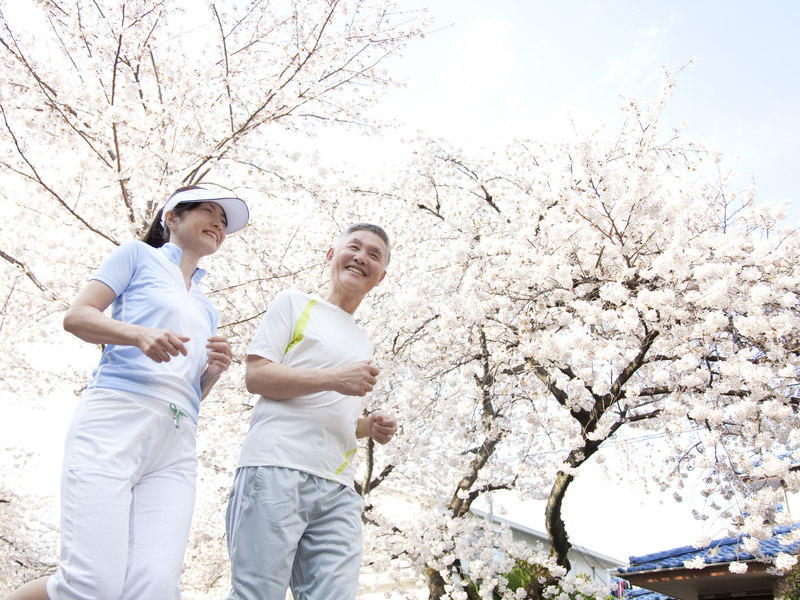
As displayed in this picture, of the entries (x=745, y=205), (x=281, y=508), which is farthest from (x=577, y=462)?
(x=281, y=508)

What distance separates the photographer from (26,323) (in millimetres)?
6656

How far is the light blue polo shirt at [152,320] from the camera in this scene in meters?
1.55

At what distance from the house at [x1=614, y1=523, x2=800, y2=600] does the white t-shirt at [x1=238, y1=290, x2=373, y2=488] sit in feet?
18.4

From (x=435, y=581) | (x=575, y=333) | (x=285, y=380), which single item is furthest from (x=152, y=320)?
(x=435, y=581)

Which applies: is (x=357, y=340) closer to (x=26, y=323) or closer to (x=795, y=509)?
(x=26, y=323)

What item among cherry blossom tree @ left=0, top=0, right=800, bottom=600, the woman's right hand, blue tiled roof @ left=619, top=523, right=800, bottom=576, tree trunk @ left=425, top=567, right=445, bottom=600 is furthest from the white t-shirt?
blue tiled roof @ left=619, top=523, right=800, bottom=576

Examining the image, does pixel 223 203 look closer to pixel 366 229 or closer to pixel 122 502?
pixel 366 229

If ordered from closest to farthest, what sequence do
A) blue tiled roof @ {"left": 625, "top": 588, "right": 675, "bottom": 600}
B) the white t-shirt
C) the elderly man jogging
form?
the elderly man jogging, the white t-shirt, blue tiled roof @ {"left": 625, "top": 588, "right": 675, "bottom": 600}

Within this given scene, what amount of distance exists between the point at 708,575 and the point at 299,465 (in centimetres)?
640

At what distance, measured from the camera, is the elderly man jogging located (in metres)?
1.50

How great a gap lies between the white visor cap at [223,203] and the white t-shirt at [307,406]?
0.43 m

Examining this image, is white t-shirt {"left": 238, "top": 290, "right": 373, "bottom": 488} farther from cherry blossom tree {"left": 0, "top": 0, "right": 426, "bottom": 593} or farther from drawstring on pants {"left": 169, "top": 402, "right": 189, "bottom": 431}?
cherry blossom tree {"left": 0, "top": 0, "right": 426, "bottom": 593}

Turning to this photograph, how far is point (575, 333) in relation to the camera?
466 centimetres

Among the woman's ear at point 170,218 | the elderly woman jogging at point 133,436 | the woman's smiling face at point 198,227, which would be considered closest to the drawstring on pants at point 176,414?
the elderly woman jogging at point 133,436
